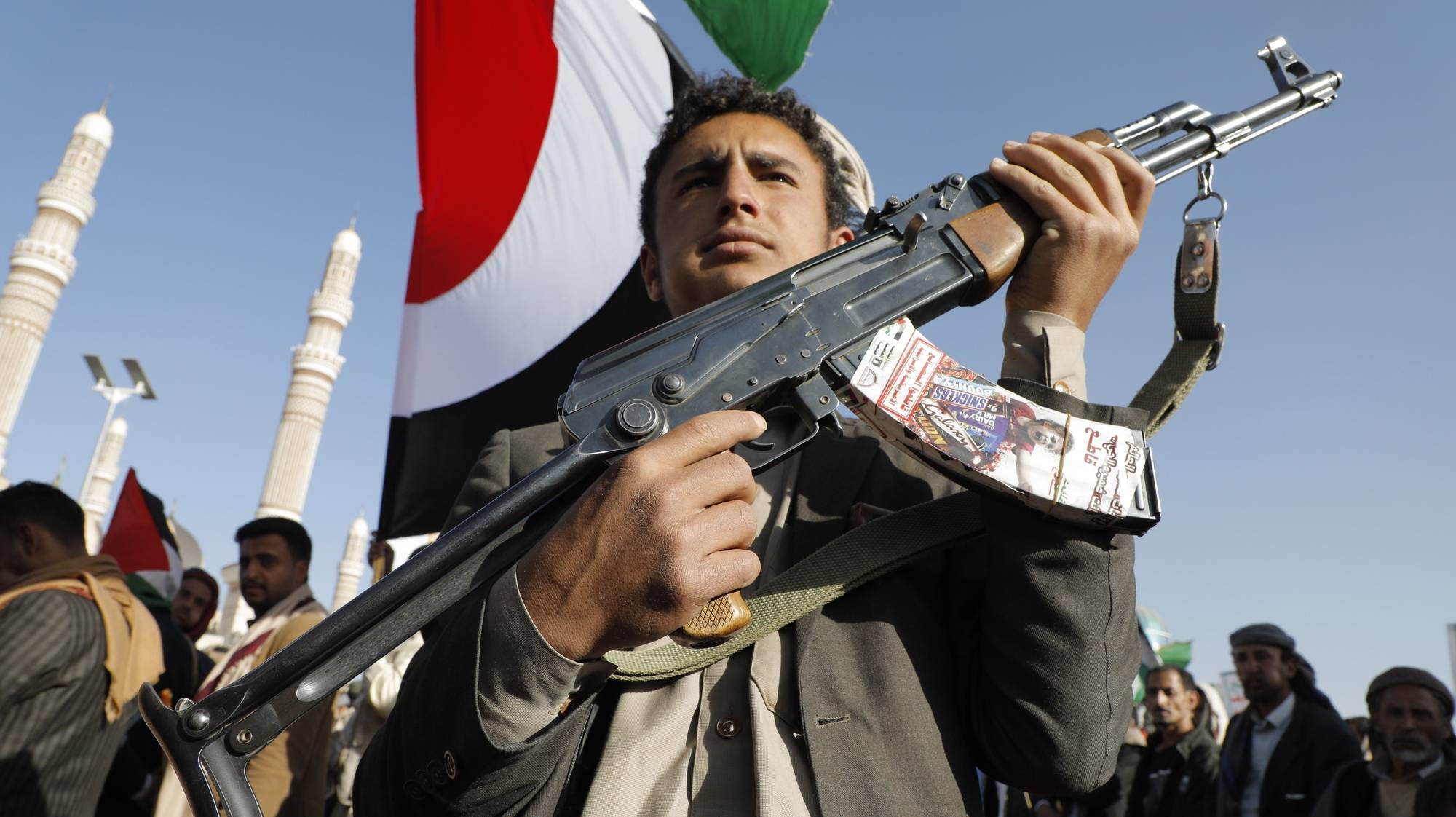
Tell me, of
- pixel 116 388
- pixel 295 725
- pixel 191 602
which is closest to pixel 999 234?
pixel 295 725

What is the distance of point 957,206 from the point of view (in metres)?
1.96

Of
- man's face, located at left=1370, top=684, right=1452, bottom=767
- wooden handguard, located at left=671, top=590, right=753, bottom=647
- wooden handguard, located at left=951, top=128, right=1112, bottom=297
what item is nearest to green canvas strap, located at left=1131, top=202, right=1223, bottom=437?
wooden handguard, located at left=951, top=128, right=1112, bottom=297

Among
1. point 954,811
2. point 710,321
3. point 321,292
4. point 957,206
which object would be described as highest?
point 321,292

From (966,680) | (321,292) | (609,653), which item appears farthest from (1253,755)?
(321,292)

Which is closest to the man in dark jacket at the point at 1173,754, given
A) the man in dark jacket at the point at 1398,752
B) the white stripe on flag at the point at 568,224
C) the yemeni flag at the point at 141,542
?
the man in dark jacket at the point at 1398,752

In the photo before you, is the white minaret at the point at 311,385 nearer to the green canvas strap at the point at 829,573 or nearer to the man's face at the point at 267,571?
the man's face at the point at 267,571

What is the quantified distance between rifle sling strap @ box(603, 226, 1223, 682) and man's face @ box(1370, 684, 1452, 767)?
4.22 metres

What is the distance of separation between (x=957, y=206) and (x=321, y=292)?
41.0m

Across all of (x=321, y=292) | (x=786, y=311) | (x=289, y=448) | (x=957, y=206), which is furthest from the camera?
(x=321, y=292)

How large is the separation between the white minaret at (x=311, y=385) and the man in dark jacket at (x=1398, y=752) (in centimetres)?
3417

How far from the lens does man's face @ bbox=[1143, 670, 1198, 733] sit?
262 inches

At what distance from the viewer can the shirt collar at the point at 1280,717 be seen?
230 inches

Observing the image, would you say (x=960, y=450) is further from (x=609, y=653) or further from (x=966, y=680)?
(x=609, y=653)

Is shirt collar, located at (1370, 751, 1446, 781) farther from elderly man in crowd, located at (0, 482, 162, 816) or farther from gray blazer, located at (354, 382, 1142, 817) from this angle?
elderly man in crowd, located at (0, 482, 162, 816)
